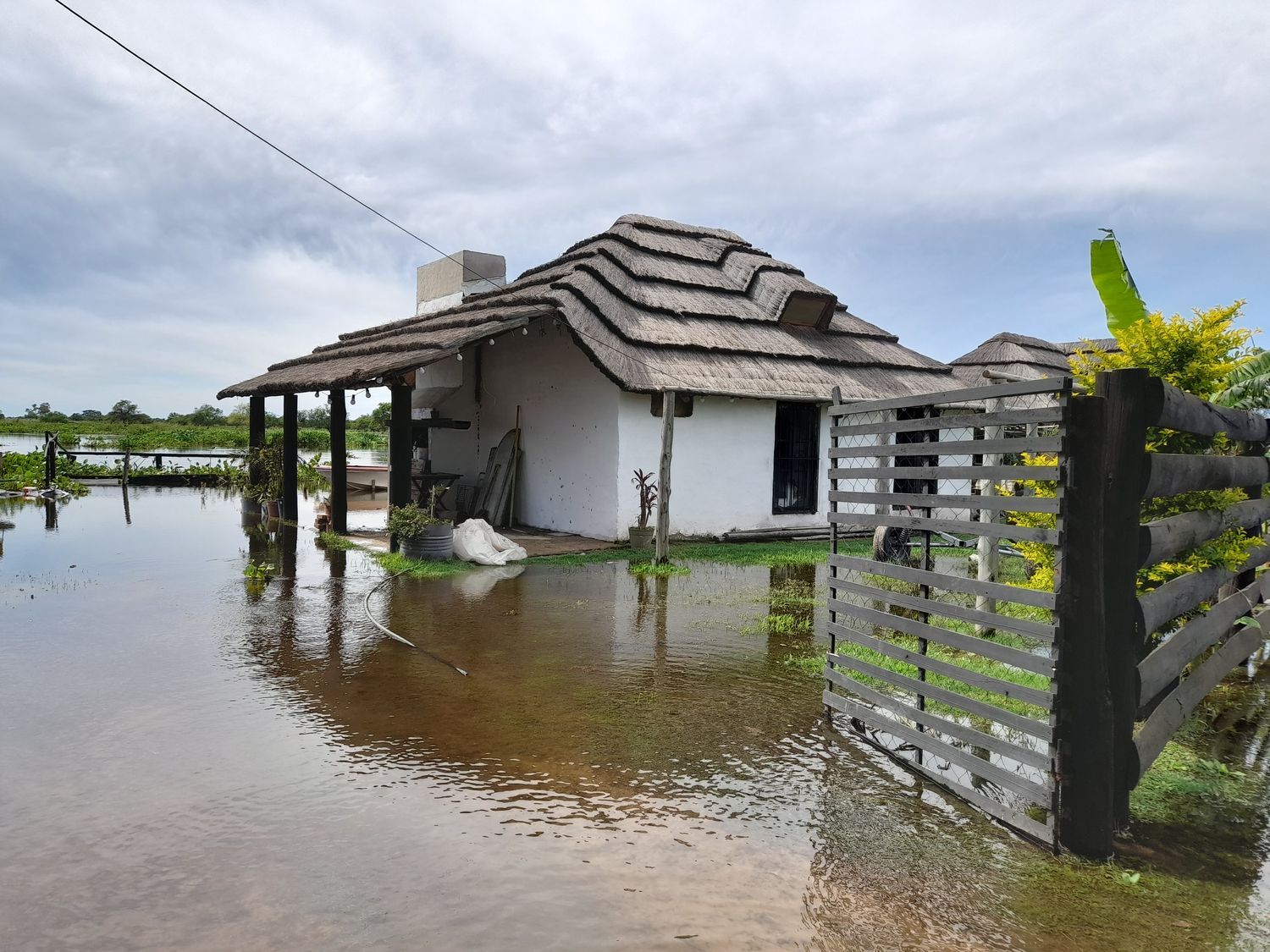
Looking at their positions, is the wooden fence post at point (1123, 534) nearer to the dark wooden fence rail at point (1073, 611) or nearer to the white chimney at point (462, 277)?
the dark wooden fence rail at point (1073, 611)

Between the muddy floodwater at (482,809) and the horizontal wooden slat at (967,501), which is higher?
the horizontal wooden slat at (967,501)

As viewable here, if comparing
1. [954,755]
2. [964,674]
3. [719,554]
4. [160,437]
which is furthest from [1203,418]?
[160,437]

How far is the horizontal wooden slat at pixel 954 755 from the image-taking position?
13.1 feet

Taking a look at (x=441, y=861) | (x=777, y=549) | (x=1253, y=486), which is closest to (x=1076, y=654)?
(x=441, y=861)

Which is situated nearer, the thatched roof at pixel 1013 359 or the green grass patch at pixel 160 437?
the thatched roof at pixel 1013 359

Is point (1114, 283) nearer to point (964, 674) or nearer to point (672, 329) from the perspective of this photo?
point (964, 674)

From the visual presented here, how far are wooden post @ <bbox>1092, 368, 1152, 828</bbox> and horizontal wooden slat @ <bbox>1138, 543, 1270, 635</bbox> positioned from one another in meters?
0.42

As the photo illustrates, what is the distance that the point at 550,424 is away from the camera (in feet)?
53.4

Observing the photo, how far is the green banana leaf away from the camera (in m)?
7.26

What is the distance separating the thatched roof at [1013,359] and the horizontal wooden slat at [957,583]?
18535 mm

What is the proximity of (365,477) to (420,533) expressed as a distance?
1339 cm

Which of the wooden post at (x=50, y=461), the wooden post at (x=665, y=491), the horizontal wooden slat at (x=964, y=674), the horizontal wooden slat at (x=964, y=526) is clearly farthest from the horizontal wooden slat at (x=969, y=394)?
the wooden post at (x=50, y=461)

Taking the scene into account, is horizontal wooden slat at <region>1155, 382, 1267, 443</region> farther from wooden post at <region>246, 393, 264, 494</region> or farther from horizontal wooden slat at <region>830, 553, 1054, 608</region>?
wooden post at <region>246, 393, 264, 494</region>

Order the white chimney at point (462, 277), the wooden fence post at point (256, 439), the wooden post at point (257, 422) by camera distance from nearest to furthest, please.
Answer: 1. the wooden fence post at point (256, 439)
2. the wooden post at point (257, 422)
3. the white chimney at point (462, 277)
